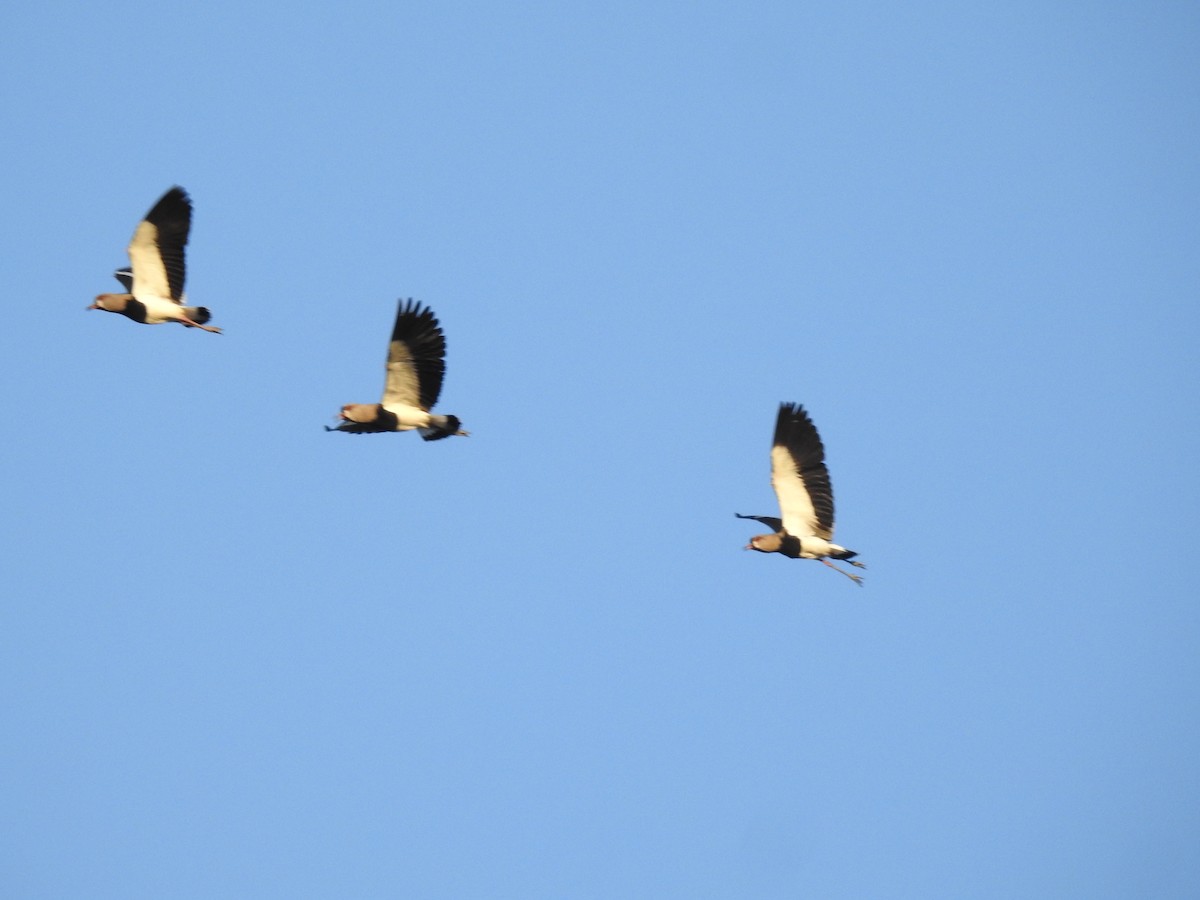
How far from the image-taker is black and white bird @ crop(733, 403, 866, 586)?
25641 millimetres

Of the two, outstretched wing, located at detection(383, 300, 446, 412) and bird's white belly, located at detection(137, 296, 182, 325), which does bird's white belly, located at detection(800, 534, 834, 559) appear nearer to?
outstretched wing, located at detection(383, 300, 446, 412)

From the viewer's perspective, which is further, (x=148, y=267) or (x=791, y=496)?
(x=791, y=496)

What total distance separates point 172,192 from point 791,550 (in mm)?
12074

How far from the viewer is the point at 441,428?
80.8 ft

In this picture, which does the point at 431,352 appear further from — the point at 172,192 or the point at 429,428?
the point at 172,192

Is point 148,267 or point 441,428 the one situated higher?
point 148,267

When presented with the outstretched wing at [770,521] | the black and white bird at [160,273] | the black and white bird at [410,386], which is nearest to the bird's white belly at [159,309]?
the black and white bird at [160,273]

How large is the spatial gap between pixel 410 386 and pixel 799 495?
6855 mm

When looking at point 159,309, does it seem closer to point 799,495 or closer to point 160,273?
point 160,273

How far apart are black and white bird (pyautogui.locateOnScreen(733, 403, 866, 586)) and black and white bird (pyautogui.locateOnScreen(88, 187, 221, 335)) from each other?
32.2 feet

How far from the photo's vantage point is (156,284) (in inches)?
1015

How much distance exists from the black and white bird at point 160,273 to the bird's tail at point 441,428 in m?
4.19

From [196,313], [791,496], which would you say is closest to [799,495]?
[791,496]

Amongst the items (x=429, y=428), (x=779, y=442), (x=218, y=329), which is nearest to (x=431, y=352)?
(x=429, y=428)
